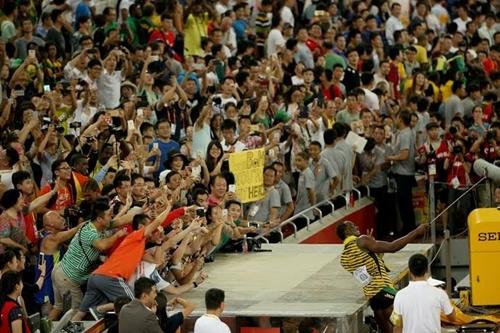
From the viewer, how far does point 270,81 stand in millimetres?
27516

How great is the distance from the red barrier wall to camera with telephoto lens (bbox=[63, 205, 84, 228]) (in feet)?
17.7

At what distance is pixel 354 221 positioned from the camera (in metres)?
26.2

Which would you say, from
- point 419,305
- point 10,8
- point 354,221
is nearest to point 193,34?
point 10,8

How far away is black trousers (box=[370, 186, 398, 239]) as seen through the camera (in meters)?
27.2

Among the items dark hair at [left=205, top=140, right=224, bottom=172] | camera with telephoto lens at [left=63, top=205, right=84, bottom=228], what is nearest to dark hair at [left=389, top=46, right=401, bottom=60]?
dark hair at [left=205, top=140, right=224, bottom=172]

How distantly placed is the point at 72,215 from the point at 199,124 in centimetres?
521

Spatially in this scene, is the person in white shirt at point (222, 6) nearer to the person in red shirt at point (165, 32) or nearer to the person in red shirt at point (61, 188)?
the person in red shirt at point (165, 32)

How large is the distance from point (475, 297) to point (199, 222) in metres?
3.24

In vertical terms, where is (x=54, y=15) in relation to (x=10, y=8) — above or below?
below

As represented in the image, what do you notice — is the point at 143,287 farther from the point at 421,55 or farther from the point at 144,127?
the point at 421,55

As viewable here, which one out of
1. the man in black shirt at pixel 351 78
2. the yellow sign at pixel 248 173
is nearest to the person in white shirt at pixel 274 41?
the man in black shirt at pixel 351 78

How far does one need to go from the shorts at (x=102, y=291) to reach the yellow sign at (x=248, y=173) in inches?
204

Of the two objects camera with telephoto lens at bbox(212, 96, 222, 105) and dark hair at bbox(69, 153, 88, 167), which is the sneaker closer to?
dark hair at bbox(69, 153, 88, 167)

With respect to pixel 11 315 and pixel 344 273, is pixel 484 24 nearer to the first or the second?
pixel 344 273
